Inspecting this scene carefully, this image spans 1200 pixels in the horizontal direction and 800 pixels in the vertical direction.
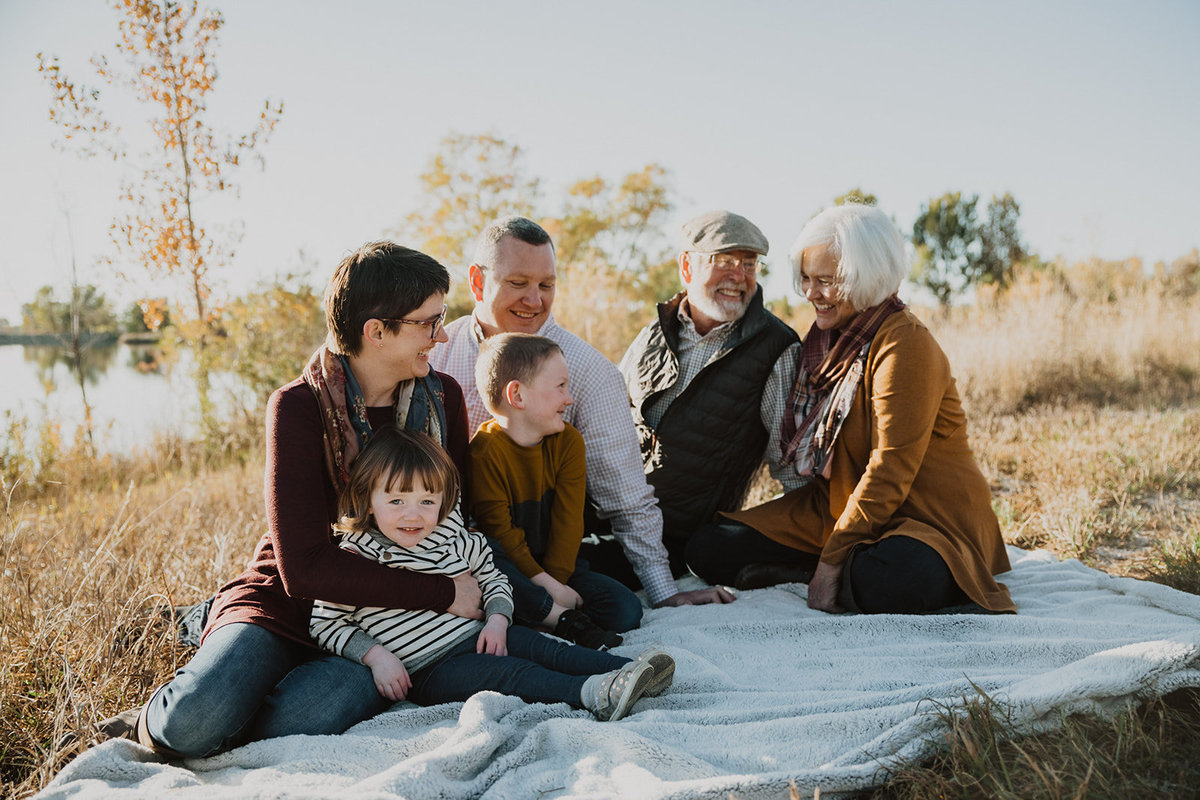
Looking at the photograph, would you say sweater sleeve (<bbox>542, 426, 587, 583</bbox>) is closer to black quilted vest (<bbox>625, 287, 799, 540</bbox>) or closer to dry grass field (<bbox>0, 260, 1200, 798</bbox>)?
black quilted vest (<bbox>625, 287, 799, 540</bbox>)

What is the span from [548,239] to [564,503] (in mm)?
1087

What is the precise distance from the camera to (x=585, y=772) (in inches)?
80.8

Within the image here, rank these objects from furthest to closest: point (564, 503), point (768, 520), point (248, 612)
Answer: point (768, 520), point (564, 503), point (248, 612)

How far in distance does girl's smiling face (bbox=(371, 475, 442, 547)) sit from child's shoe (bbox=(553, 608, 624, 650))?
2.16 feet

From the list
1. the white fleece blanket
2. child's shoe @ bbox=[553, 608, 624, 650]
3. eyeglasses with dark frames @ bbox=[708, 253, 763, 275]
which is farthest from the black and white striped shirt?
eyeglasses with dark frames @ bbox=[708, 253, 763, 275]

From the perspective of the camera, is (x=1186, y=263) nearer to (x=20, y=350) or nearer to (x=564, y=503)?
(x=564, y=503)

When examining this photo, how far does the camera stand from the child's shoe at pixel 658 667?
244cm

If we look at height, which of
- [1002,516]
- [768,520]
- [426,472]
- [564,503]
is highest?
[426,472]

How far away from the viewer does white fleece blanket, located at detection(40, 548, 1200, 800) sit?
6.50ft

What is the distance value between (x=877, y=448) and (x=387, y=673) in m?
1.97

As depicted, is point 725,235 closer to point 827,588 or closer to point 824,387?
point 824,387

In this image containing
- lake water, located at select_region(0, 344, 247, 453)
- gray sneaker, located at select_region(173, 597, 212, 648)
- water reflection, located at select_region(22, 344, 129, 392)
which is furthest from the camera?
water reflection, located at select_region(22, 344, 129, 392)

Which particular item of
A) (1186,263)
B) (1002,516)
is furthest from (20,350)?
(1186,263)

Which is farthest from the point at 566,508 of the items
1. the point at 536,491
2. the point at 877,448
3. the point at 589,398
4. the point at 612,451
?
the point at 877,448
